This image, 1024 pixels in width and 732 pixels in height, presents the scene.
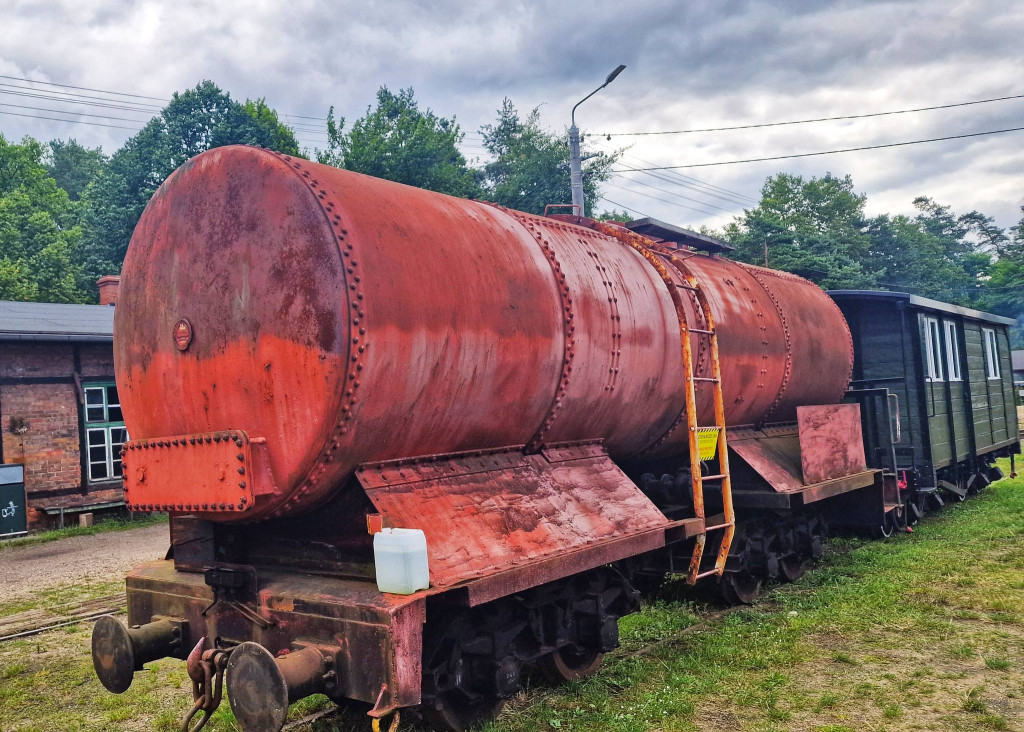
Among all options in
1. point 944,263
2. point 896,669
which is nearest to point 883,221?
point 944,263

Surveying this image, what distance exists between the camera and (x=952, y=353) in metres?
12.0

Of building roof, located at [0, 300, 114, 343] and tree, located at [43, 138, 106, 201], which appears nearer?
building roof, located at [0, 300, 114, 343]

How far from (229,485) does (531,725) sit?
2.38 meters

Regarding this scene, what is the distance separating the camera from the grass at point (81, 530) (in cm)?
1389

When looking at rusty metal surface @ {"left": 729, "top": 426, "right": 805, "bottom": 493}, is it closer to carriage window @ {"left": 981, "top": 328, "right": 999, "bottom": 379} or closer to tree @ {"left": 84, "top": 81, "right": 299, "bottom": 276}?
carriage window @ {"left": 981, "top": 328, "right": 999, "bottom": 379}

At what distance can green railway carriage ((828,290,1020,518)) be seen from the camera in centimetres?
1011

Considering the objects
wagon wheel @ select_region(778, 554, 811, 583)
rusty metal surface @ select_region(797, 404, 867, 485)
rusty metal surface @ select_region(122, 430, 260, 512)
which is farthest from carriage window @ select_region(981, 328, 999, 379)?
rusty metal surface @ select_region(122, 430, 260, 512)

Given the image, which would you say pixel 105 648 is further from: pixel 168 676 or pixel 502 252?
pixel 502 252

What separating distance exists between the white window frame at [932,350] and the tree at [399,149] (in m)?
25.5

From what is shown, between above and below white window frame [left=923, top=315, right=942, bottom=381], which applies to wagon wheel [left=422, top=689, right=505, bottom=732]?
below

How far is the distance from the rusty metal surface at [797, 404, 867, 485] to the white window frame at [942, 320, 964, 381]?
407cm

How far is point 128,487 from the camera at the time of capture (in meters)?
4.70

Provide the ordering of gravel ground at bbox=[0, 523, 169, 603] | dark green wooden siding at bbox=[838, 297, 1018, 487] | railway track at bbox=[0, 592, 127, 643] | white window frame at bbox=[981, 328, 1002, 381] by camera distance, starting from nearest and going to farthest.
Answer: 1. railway track at bbox=[0, 592, 127, 643]
2. gravel ground at bbox=[0, 523, 169, 603]
3. dark green wooden siding at bbox=[838, 297, 1018, 487]
4. white window frame at bbox=[981, 328, 1002, 381]

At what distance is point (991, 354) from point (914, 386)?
533cm
